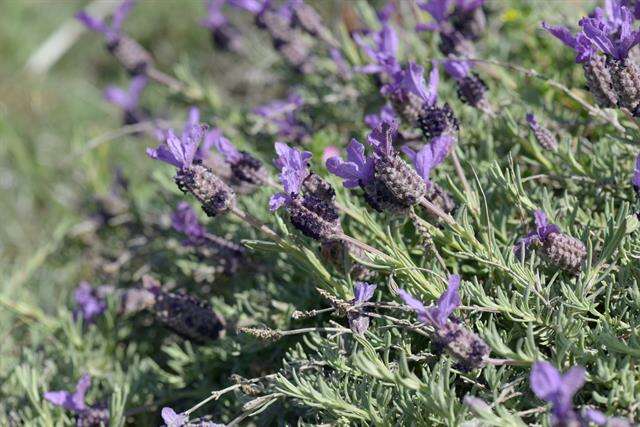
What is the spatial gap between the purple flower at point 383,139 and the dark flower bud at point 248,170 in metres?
0.33

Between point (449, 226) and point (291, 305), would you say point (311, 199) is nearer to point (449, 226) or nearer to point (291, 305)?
point (449, 226)

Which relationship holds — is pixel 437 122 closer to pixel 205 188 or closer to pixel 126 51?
pixel 205 188

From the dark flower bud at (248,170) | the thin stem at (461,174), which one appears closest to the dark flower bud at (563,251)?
the thin stem at (461,174)

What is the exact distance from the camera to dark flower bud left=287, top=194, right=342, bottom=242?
1.02 metres

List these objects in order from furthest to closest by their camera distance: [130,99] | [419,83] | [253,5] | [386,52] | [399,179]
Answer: [130,99] → [253,5] → [386,52] → [419,83] → [399,179]

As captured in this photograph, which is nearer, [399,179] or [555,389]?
[555,389]

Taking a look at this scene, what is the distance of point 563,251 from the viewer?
1032mm

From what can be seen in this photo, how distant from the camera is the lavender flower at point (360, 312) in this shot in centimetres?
102

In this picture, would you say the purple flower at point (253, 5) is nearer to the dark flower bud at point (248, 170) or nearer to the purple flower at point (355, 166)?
the dark flower bud at point (248, 170)

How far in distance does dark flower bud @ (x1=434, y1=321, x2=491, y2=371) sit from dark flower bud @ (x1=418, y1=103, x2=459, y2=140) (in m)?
0.37

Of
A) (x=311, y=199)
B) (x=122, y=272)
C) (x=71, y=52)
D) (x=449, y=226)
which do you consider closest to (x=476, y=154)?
(x=449, y=226)

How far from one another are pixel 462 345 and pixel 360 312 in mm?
183

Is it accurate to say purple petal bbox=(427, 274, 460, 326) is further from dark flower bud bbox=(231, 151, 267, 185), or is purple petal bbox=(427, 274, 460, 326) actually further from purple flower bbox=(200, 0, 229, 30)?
purple flower bbox=(200, 0, 229, 30)

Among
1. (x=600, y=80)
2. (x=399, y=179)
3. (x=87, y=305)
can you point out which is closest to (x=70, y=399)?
(x=87, y=305)
